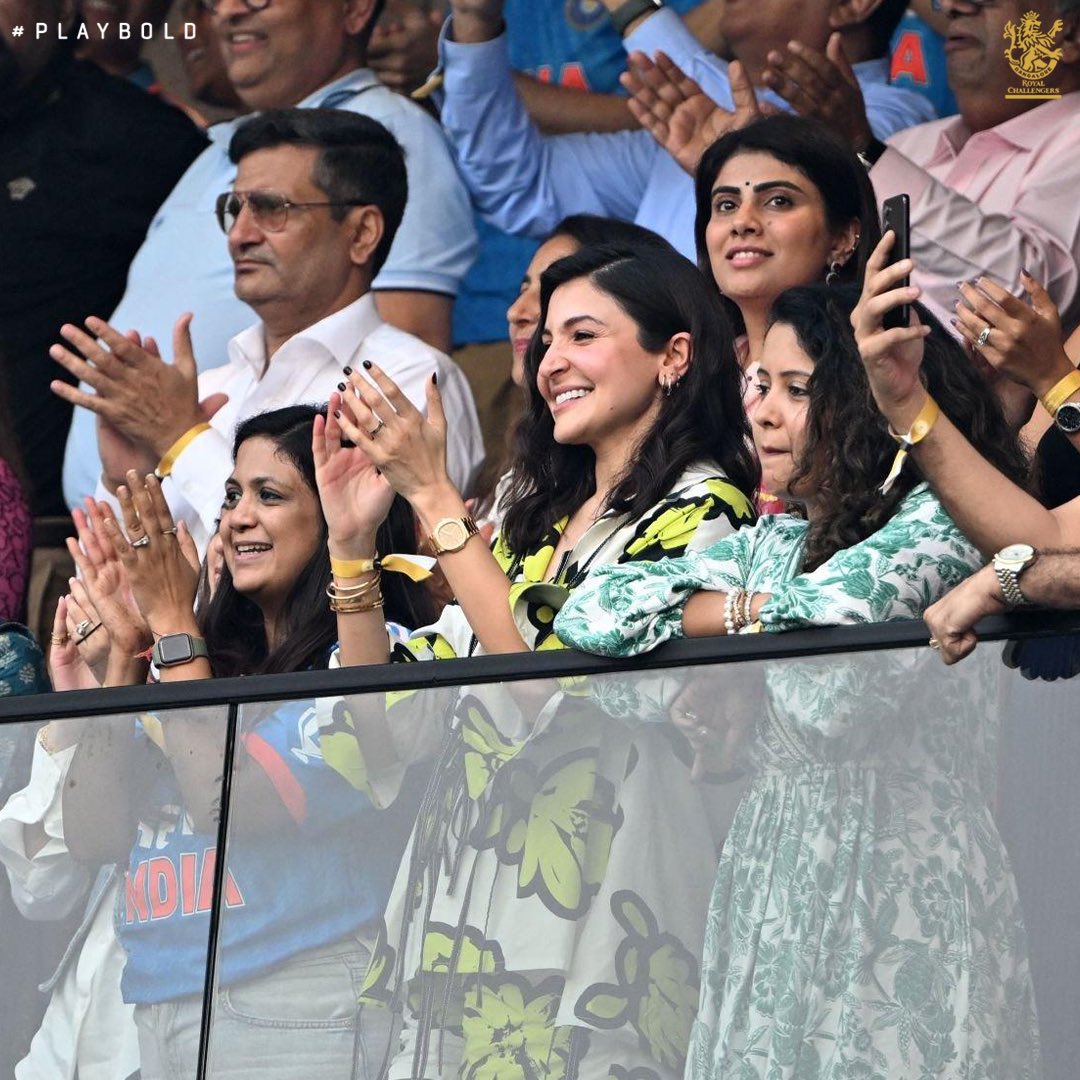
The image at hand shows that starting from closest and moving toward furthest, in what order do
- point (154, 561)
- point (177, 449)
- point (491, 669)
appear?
point (491, 669)
point (154, 561)
point (177, 449)

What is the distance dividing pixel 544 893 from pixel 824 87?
97.4 inches

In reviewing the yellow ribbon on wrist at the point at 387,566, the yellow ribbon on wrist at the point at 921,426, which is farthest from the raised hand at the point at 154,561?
the yellow ribbon on wrist at the point at 921,426

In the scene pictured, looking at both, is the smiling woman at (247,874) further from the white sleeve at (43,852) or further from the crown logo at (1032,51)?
the crown logo at (1032,51)

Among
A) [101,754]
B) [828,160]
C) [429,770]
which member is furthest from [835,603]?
[828,160]

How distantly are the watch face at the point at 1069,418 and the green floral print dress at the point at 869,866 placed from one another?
10.3 inches

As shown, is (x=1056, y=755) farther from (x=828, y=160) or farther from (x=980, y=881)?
(x=828, y=160)

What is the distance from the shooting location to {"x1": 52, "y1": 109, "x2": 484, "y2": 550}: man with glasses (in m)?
5.50

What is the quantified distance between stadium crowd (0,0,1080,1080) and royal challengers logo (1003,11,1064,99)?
0.01 metres

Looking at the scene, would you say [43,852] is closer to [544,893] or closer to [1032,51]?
[544,893]

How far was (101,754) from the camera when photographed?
3715 millimetres

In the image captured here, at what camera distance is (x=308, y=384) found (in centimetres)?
565

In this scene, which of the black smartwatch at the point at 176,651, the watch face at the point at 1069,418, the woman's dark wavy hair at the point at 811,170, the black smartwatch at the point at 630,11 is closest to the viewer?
the watch face at the point at 1069,418

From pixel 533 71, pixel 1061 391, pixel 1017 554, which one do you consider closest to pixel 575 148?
pixel 533 71

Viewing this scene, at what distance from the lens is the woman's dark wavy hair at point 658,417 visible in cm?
385
